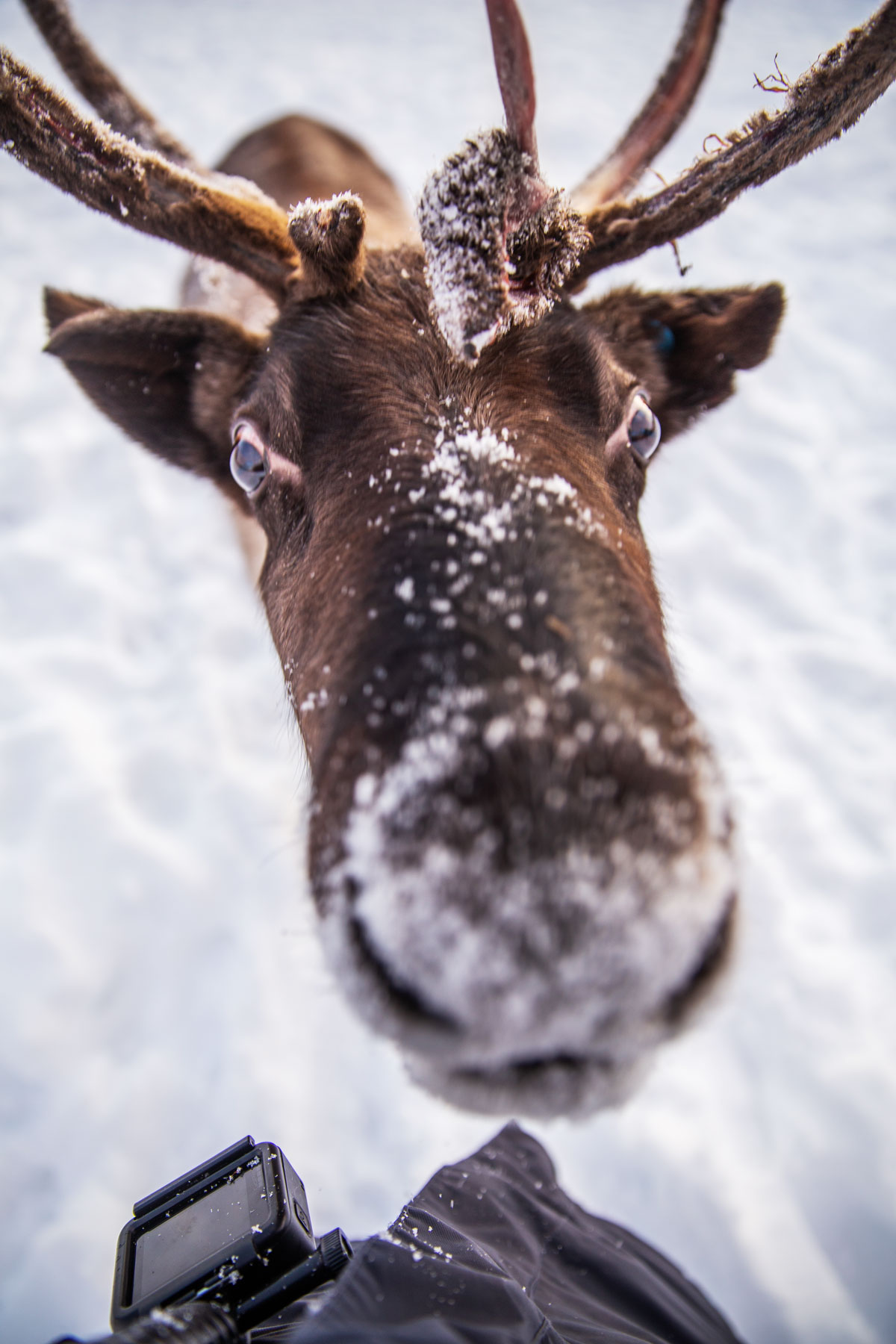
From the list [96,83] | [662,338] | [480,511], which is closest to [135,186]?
[96,83]

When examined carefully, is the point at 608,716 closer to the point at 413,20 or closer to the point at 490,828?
the point at 490,828

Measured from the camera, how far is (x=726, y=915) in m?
1.11

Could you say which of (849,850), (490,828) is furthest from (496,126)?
(849,850)

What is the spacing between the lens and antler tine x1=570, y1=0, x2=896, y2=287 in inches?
73.9

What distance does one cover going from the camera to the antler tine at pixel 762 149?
73.9 inches

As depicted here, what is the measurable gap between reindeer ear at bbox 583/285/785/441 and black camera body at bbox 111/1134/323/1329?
2.68 meters

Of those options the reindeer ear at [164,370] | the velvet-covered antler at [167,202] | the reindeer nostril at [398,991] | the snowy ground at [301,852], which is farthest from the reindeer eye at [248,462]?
the reindeer nostril at [398,991]

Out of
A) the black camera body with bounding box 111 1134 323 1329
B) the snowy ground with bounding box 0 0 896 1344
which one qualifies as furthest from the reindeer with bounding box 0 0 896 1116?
the black camera body with bounding box 111 1134 323 1329

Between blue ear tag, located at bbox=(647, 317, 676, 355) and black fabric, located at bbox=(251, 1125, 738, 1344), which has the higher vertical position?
blue ear tag, located at bbox=(647, 317, 676, 355)

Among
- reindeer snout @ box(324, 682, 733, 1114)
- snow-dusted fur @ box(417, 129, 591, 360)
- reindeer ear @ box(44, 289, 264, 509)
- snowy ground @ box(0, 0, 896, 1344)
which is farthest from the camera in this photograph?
snowy ground @ box(0, 0, 896, 1344)

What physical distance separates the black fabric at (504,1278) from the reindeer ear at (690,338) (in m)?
2.73

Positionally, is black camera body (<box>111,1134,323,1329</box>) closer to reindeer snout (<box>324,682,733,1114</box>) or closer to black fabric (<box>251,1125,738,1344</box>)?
black fabric (<box>251,1125,738,1344</box>)

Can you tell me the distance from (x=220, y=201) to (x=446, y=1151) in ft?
12.2

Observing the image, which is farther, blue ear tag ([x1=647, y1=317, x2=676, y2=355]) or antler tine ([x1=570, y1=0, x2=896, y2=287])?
blue ear tag ([x1=647, y1=317, x2=676, y2=355])
